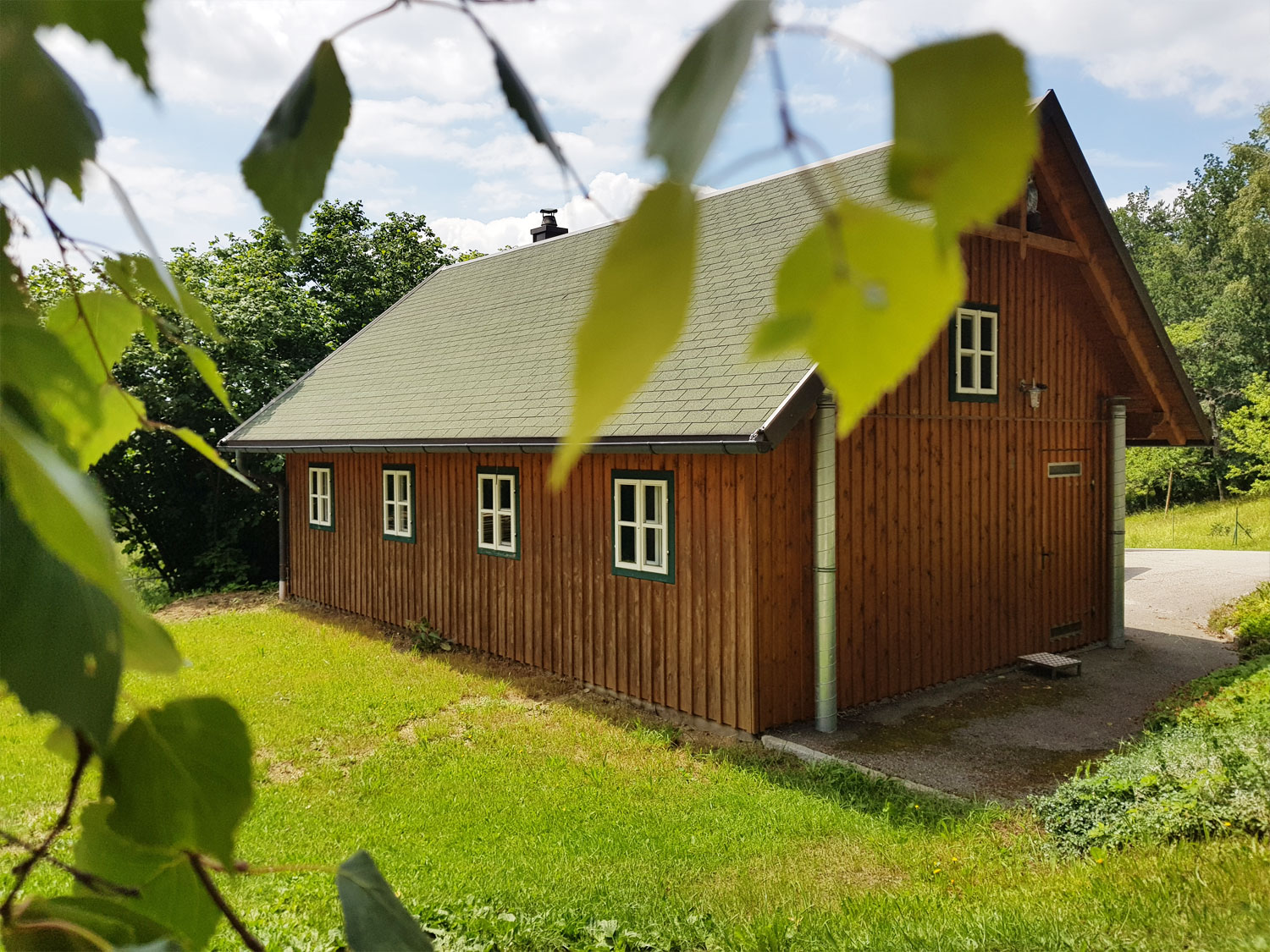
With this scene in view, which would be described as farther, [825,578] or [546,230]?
[546,230]

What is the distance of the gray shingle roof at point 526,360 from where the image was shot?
7.54 meters

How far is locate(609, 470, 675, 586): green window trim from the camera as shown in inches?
Answer: 312

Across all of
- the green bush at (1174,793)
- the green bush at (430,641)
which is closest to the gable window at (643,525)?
the green bush at (430,641)

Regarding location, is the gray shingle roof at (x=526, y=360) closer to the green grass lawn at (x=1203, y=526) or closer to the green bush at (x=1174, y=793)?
the green bush at (x=1174, y=793)

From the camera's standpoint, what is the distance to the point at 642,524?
26.9ft

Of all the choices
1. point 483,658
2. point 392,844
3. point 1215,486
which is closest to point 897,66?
point 392,844

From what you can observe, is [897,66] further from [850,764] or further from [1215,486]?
[1215,486]

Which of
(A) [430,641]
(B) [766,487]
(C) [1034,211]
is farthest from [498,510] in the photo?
(C) [1034,211]

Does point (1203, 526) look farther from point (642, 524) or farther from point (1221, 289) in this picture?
→ point (642, 524)

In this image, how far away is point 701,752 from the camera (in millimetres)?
7055

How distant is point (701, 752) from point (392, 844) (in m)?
2.59

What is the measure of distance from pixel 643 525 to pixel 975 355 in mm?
4028

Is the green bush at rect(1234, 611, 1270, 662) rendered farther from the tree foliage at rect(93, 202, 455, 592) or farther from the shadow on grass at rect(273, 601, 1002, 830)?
the tree foliage at rect(93, 202, 455, 592)

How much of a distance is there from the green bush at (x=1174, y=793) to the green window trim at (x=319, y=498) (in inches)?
420
